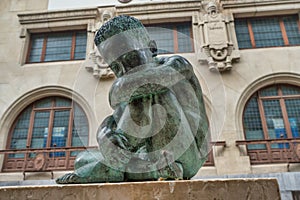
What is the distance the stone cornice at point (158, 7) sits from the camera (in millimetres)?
10164

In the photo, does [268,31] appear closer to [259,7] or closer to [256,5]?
[259,7]

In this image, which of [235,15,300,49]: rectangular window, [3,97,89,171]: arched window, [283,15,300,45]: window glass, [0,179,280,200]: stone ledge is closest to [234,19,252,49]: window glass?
[235,15,300,49]: rectangular window

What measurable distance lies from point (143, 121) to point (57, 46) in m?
9.79

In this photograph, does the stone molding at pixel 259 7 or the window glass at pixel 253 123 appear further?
the stone molding at pixel 259 7

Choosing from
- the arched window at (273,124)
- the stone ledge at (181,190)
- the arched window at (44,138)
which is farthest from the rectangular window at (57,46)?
the stone ledge at (181,190)

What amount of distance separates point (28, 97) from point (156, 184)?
29.8 feet

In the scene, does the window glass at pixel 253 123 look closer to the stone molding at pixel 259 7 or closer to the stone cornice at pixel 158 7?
the stone molding at pixel 259 7

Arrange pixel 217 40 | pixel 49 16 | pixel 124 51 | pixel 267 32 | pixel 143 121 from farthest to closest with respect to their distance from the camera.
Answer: pixel 49 16, pixel 267 32, pixel 217 40, pixel 124 51, pixel 143 121

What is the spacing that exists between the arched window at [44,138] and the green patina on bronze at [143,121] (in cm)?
591

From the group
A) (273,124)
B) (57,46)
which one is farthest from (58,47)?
(273,124)

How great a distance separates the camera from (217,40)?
9.25 m

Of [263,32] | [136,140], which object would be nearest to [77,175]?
[136,140]

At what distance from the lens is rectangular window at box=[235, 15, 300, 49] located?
977 cm

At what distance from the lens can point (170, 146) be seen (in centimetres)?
178
